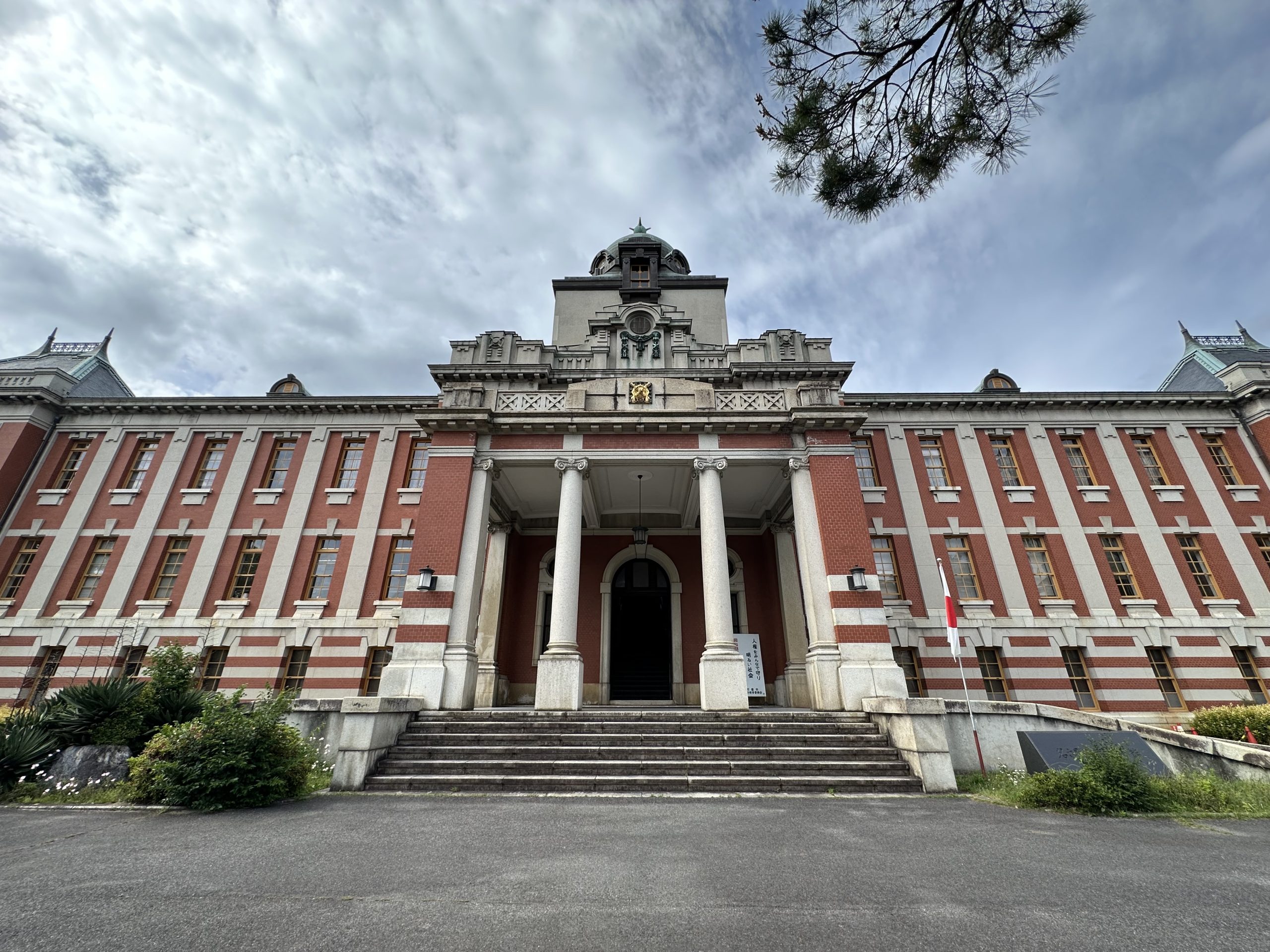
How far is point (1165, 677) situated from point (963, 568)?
6178 millimetres

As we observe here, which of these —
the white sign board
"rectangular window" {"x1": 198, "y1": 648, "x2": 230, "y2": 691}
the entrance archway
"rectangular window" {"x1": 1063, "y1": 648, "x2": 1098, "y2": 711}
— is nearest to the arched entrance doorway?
the entrance archway

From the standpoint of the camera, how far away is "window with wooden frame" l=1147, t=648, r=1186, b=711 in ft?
50.3

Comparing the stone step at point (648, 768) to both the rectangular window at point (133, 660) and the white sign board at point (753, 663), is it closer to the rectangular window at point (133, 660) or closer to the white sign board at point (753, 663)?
the white sign board at point (753, 663)

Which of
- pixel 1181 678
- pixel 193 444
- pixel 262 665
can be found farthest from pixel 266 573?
pixel 1181 678

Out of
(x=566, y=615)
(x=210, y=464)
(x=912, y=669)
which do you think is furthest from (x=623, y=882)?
(x=210, y=464)

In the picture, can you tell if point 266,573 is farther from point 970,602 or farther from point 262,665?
point 970,602

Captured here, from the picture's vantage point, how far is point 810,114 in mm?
4844

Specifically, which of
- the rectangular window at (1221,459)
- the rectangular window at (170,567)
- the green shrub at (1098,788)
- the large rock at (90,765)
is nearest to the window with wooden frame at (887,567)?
the green shrub at (1098,788)

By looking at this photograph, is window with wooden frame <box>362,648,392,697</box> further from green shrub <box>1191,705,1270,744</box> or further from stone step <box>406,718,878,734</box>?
green shrub <box>1191,705,1270,744</box>

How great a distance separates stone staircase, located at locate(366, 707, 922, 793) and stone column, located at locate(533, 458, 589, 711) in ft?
2.11

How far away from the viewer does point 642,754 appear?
8836 millimetres

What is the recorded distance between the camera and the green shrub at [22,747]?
7234mm

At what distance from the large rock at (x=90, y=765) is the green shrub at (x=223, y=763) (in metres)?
0.88

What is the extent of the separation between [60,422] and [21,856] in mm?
22198
